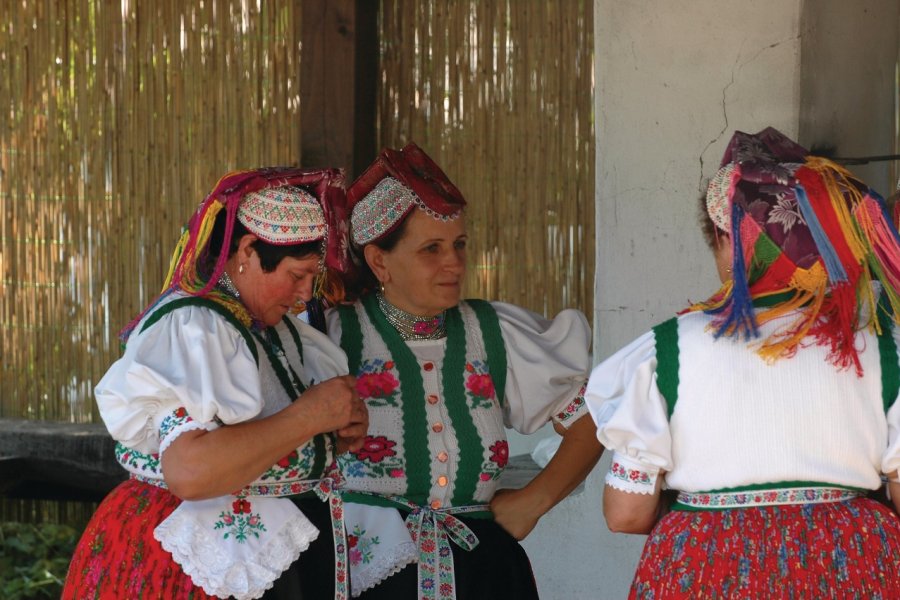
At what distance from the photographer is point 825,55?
382 cm

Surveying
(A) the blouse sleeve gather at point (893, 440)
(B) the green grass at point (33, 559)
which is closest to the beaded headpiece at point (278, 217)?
(A) the blouse sleeve gather at point (893, 440)

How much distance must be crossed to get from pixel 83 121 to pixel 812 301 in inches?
156

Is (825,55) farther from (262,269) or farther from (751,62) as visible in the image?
(262,269)

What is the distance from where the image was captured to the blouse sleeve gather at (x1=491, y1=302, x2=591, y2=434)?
3.05m

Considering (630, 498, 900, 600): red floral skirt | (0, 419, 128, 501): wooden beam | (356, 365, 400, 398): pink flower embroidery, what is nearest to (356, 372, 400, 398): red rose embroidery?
(356, 365, 400, 398): pink flower embroidery

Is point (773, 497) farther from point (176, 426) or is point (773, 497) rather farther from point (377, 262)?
point (377, 262)

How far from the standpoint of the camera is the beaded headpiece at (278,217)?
261 cm

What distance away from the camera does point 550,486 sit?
10.0ft

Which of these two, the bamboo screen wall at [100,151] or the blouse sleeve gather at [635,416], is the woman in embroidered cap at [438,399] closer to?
the blouse sleeve gather at [635,416]

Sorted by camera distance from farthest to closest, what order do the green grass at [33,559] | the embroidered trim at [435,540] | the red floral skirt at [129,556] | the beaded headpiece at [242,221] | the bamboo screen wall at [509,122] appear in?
1. the green grass at [33,559]
2. the bamboo screen wall at [509,122]
3. the embroidered trim at [435,540]
4. the beaded headpiece at [242,221]
5. the red floral skirt at [129,556]

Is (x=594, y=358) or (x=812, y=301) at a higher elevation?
(x=812, y=301)

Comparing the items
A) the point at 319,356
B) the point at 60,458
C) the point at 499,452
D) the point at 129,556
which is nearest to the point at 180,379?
the point at 129,556

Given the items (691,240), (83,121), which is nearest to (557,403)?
(691,240)

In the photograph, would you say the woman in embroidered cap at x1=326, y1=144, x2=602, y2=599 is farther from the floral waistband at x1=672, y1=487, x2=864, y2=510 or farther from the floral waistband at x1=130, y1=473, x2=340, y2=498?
the floral waistband at x1=672, y1=487, x2=864, y2=510
